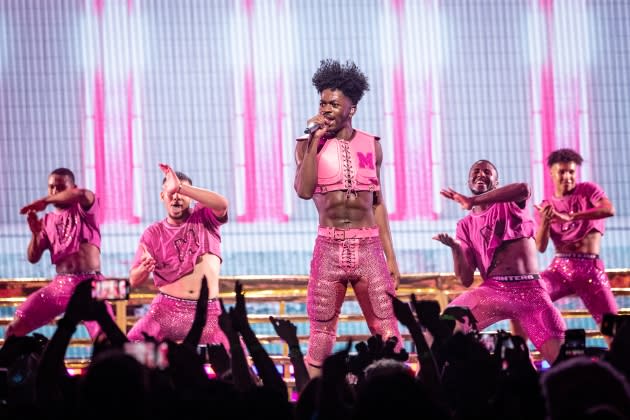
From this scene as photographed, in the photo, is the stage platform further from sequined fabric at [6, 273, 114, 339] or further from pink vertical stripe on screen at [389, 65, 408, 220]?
pink vertical stripe on screen at [389, 65, 408, 220]

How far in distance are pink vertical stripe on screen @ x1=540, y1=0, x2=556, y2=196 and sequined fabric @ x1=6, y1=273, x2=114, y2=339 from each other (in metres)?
4.65

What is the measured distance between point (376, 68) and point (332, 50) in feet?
1.46

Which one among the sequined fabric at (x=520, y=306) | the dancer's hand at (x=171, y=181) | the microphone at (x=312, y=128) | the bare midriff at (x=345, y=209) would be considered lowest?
the sequined fabric at (x=520, y=306)

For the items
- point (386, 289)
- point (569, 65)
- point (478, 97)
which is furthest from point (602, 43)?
point (386, 289)

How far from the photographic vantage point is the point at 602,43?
9.46m

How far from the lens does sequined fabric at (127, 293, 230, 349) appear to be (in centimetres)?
623

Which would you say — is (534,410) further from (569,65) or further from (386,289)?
(569,65)

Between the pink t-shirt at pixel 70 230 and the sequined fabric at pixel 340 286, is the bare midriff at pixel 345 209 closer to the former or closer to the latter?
the sequined fabric at pixel 340 286

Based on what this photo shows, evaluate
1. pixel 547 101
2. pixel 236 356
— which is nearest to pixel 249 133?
pixel 547 101

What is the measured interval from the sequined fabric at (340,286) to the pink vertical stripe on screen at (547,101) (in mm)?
4588

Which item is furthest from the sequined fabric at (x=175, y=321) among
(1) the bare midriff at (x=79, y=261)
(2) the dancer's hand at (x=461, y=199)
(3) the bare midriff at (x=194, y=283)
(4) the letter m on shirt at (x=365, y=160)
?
(2) the dancer's hand at (x=461, y=199)

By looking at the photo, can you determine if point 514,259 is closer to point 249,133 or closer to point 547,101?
point 547,101

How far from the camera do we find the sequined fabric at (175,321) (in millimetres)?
6234

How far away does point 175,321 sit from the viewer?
628 cm
